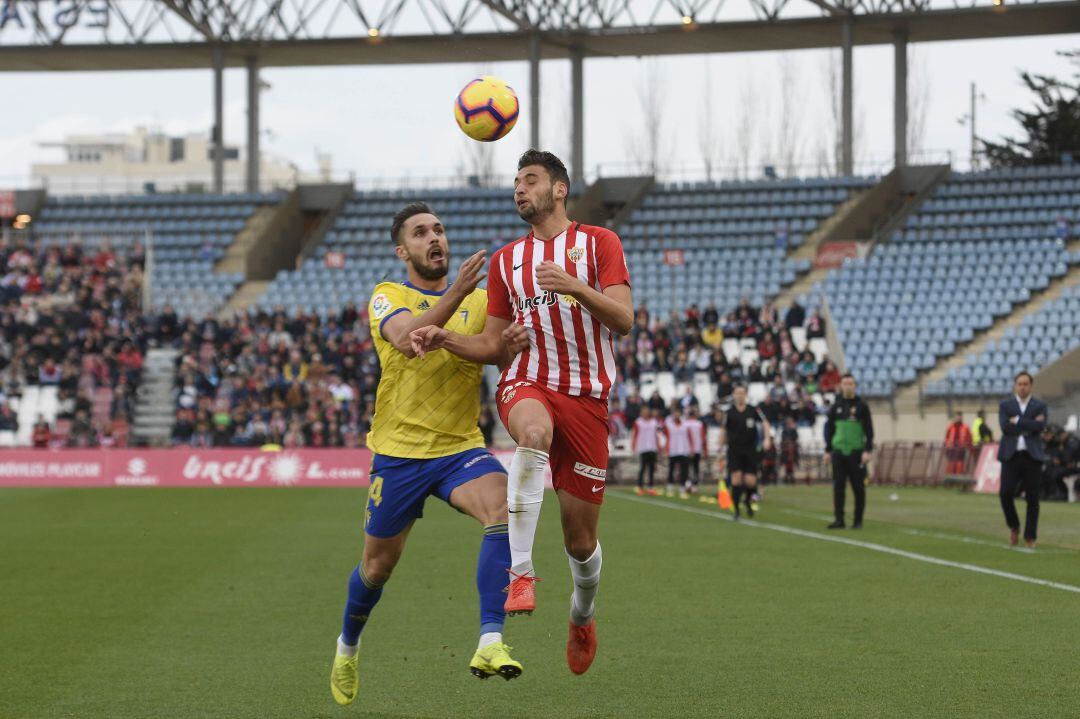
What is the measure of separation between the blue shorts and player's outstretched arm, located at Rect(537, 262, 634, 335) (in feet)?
3.26

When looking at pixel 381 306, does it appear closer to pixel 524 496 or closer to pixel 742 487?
pixel 524 496

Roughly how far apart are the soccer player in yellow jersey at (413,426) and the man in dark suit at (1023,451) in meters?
10.4

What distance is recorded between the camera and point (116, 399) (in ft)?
117

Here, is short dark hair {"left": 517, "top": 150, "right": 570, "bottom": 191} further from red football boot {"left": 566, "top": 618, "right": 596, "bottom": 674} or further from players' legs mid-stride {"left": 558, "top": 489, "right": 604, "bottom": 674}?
red football boot {"left": 566, "top": 618, "right": 596, "bottom": 674}

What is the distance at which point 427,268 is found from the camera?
7492 millimetres

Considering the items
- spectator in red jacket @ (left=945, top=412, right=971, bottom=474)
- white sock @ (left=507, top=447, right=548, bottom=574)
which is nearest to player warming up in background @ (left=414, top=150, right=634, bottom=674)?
white sock @ (left=507, top=447, right=548, bottom=574)

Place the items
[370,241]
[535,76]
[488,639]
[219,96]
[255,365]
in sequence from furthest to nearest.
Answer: [219,96] < [370,241] < [535,76] < [255,365] < [488,639]

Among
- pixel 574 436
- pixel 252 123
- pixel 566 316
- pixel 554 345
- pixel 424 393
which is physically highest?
pixel 252 123

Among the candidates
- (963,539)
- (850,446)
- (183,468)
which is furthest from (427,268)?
(183,468)

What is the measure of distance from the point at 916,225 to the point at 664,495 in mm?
17502

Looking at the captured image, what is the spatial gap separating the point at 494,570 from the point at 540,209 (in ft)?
5.59

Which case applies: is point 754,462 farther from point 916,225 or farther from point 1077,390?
point 916,225

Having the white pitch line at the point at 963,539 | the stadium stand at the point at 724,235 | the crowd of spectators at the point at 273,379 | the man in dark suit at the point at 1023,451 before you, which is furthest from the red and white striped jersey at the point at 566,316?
the stadium stand at the point at 724,235

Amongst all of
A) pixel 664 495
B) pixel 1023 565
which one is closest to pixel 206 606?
pixel 1023 565
